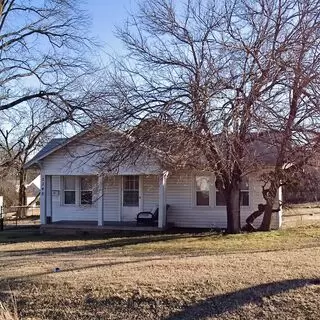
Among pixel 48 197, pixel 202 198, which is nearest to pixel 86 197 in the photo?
pixel 48 197

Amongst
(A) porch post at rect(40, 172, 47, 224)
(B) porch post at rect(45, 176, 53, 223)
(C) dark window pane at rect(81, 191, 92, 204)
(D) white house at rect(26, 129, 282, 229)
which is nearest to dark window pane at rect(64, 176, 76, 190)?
(D) white house at rect(26, 129, 282, 229)

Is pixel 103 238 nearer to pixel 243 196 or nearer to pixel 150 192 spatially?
pixel 150 192

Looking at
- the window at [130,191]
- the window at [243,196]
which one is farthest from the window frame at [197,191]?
the window at [130,191]

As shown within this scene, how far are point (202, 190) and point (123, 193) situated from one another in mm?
3637

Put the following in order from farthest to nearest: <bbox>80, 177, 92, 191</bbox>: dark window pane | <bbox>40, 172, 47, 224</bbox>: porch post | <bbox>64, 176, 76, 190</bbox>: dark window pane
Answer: <bbox>64, 176, 76, 190</bbox>: dark window pane, <bbox>80, 177, 92, 191</bbox>: dark window pane, <bbox>40, 172, 47, 224</bbox>: porch post

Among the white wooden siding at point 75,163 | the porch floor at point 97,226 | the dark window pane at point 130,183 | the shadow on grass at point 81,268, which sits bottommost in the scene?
the shadow on grass at point 81,268

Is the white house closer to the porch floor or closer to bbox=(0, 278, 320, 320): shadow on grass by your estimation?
the porch floor

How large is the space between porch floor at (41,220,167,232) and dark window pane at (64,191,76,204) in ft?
4.78

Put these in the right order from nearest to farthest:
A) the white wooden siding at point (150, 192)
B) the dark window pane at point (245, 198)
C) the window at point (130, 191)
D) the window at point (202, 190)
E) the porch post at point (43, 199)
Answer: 1. the dark window pane at point (245, 198)
2. the window at point (202, 190)
3. the white wooden siding at point (150, 192)
4. the window at point (130, 191)
5. the porch post at point (43, 199)

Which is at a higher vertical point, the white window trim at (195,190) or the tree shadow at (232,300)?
the white window trim at (195,190)

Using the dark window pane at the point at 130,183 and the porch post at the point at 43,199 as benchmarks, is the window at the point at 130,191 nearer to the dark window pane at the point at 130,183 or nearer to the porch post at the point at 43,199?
the dark window pane at the point at 130,183

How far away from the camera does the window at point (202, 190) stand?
22641 millimetres

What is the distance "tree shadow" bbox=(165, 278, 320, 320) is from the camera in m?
8.26

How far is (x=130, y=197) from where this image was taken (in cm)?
2395
